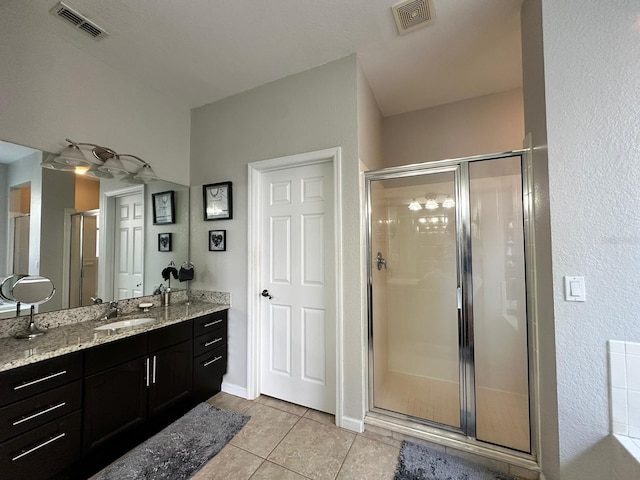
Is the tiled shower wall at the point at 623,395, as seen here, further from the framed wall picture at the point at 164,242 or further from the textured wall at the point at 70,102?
the textured wall at the point at 70,102

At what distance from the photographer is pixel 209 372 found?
221cm

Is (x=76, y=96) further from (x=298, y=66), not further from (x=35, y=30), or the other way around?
(x=298, y=66)

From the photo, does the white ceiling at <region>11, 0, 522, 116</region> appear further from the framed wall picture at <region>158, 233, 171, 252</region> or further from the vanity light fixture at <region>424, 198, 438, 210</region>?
the framed wall picture at <region>158, 233, 171, 252</region>

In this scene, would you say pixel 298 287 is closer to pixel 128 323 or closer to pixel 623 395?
pixel 128 323

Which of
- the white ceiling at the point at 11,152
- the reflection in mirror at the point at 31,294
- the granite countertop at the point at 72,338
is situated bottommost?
the granite countertop at the point at 72,338

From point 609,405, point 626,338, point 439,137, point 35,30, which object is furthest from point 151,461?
point 439,137

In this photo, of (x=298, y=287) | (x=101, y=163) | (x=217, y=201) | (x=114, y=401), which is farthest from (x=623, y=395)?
(x=101, y=163)

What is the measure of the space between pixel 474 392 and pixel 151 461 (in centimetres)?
220

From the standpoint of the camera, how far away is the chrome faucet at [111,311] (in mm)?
1923

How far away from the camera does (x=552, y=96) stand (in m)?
1.28

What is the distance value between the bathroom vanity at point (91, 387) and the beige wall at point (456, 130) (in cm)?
276

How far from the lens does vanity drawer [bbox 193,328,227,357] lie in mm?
2100

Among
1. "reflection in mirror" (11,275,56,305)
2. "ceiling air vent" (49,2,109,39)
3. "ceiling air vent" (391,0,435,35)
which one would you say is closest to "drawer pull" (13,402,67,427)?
"reflection in mirror" (11,275,56,305)

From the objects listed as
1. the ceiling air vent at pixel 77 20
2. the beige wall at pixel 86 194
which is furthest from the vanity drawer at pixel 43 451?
the ceiling air vent at pixel 77 20
